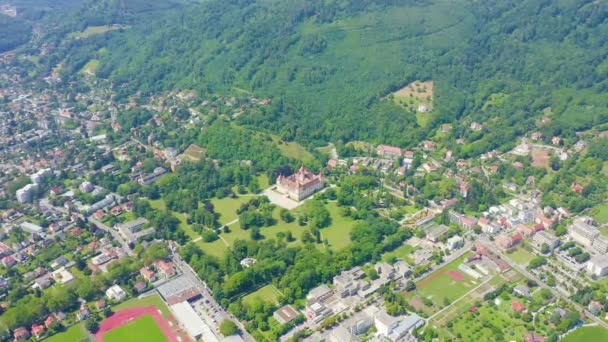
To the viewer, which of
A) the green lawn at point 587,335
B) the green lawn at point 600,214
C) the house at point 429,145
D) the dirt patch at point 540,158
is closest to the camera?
the green lawn at point 587,335

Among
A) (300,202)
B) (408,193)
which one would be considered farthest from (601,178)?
(300,202)

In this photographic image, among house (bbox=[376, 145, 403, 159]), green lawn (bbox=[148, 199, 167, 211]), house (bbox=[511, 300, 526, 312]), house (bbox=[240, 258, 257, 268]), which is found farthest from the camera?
house (bbox=[376, 145, 403, 159])

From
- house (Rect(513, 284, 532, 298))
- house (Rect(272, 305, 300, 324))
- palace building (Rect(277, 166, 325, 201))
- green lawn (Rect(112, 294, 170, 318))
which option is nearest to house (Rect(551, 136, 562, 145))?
palace building (Rect(277, 166, 325, 201))

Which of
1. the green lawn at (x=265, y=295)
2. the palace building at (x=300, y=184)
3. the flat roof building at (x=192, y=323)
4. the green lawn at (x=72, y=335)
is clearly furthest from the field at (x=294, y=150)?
the green lawn at (x=72, y=335)

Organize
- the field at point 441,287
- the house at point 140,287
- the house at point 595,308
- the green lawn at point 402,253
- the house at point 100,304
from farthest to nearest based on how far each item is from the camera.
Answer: the green lawn at point 402,253, the house at point 140,287, the house at point 100,304, the field at point 441,287, the house at point 595,308

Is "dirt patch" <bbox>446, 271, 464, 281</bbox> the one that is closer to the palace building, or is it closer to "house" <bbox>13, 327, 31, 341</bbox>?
the palace building

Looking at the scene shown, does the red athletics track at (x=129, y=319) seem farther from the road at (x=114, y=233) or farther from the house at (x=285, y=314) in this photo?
the road at (x=114, y=233)

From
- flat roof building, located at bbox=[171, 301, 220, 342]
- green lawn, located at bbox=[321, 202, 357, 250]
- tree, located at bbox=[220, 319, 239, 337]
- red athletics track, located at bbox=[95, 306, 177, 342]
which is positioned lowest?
green lawn, located at bbox=[321, 202, 357, 250]
